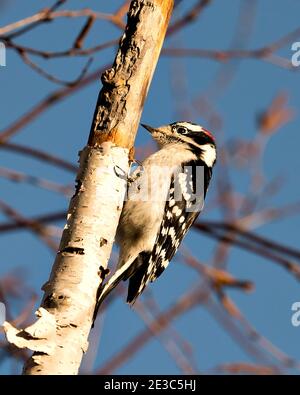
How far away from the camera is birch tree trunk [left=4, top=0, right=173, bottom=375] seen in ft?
7.49

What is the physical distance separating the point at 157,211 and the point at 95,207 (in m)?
1.46

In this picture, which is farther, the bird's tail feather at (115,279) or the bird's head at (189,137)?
the bird's head at (189,137)

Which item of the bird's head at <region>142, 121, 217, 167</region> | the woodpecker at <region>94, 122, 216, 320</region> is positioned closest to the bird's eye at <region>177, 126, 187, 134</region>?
the bird's head at <region>142, 121, 217, 167</region>

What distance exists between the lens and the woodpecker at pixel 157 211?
394 centimetres

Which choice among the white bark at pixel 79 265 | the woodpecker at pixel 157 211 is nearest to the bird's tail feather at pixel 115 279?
the woodpecker at pixel 157 211

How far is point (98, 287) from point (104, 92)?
87cm

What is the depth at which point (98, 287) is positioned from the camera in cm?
254

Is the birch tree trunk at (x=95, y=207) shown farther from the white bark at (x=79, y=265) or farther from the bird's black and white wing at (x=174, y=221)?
the bird's black and white wing at (x=174, y=221)

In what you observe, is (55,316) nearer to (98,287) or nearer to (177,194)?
(98,287)

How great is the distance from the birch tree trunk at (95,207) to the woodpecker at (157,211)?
2.86ft

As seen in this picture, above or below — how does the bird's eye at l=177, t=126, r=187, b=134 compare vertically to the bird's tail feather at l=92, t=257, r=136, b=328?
above

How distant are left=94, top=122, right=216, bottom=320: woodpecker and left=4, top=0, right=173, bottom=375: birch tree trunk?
87cm

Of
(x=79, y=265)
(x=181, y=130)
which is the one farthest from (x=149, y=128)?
(x=79, y=265)

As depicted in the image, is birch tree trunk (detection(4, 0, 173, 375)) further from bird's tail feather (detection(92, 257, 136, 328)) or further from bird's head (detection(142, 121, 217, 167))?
bird's head (detection(142, 121, 217, 167))
